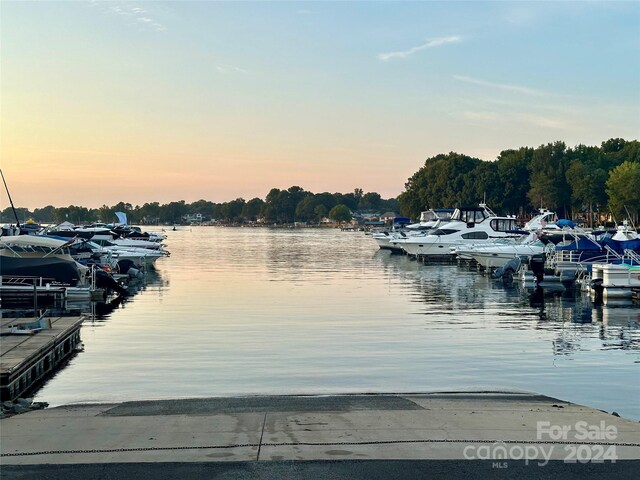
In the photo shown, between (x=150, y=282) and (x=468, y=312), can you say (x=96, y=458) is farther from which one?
(x=150, y=282)

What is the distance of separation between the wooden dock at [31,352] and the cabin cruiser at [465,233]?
48.6m

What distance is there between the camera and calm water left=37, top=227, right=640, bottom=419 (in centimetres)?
1719

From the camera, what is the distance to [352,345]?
2316 centimetres

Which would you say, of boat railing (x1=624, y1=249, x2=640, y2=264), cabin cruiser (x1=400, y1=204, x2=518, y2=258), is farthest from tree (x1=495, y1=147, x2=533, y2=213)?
boat railing (x1=624, y1=249, x2=640, y2=264)

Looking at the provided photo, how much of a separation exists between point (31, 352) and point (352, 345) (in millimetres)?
9463

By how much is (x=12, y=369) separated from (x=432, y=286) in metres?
32.6

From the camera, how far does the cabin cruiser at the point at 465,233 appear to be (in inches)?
2675

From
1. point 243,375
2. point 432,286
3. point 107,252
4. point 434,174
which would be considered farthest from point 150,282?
point 434,174

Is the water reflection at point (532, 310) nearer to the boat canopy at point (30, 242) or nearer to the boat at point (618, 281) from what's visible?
the boat at point (618, 281)

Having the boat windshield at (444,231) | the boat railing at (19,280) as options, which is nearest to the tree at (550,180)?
the boat windshield at (444,231)

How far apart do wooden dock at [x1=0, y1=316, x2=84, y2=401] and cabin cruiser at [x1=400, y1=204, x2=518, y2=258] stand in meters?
48.6

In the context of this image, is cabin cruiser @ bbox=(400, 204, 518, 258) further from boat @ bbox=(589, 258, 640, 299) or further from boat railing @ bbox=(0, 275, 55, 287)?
boat railing @ bbox=(0, 275, 55, 287)

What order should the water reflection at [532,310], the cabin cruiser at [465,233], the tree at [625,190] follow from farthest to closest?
the tree at [625,190], the cabin cruiser at [465,233], the water reflection at [532,310]

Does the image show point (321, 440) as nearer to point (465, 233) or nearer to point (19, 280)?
point (19, 280)
